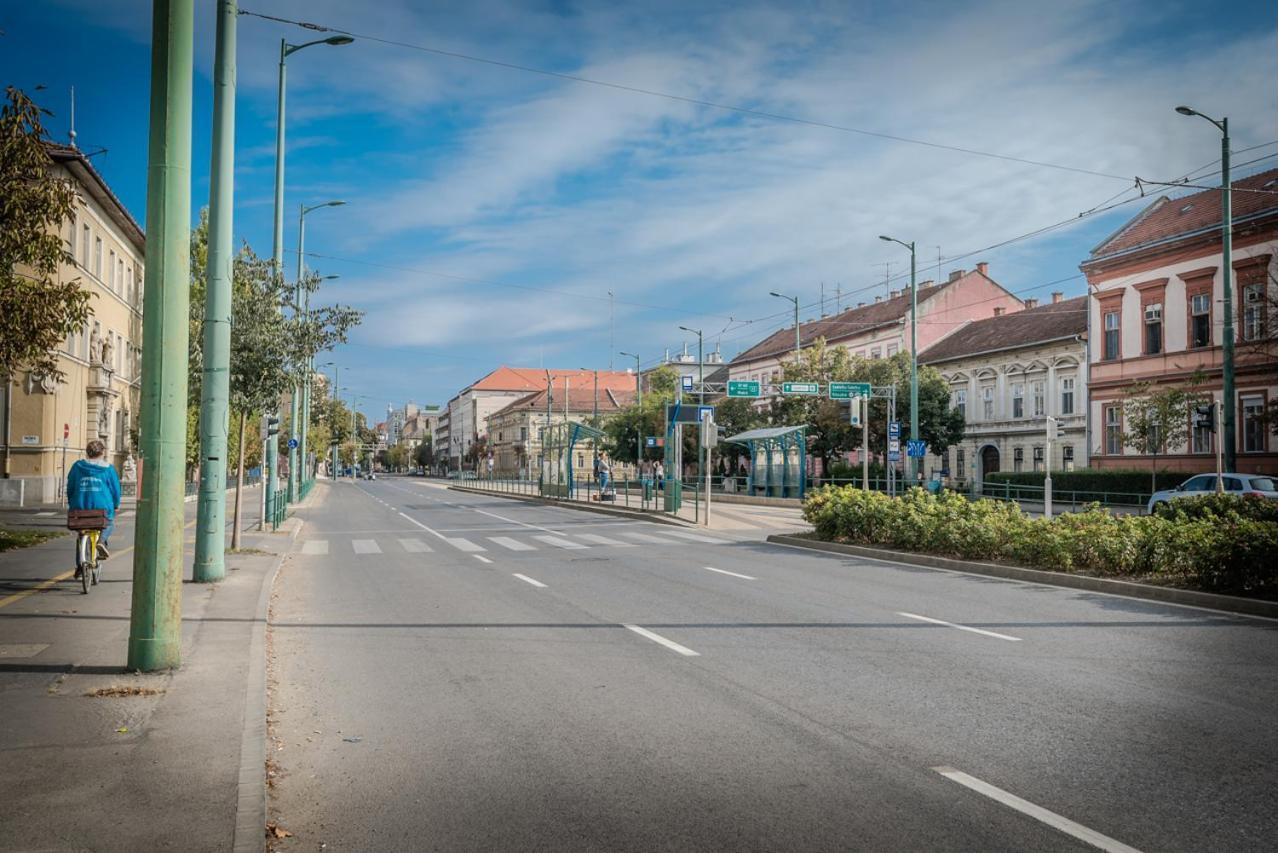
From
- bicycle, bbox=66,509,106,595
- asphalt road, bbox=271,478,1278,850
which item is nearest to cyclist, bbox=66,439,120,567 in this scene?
bicycle, bbox=66,509,106,595

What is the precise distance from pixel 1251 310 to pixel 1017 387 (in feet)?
62.5

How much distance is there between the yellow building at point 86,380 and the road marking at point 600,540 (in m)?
17.6

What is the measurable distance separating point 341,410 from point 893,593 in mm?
99017

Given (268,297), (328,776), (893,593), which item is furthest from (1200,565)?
(268,297)

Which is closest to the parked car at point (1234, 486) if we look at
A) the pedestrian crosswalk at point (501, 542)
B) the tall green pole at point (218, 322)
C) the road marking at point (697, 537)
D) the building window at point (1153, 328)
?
the road marking at point (697, 537)

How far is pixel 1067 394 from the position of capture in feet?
Answer: 175

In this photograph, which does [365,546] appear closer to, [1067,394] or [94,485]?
[94,485]

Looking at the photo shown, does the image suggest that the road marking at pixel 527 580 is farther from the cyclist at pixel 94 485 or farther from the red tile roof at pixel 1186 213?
the red tile roof at pixel 1186 213

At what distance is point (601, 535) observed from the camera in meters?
26.5

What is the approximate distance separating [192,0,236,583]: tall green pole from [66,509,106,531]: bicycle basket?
46.7 inches

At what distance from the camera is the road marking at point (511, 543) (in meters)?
22.1

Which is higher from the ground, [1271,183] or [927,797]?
[1271,183]

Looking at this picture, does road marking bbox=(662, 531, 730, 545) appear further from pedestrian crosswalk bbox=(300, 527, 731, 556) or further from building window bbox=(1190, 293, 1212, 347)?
building window bbox=(1190, 293, 1212, 347)

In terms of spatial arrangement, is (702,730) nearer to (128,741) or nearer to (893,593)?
(128,741)
